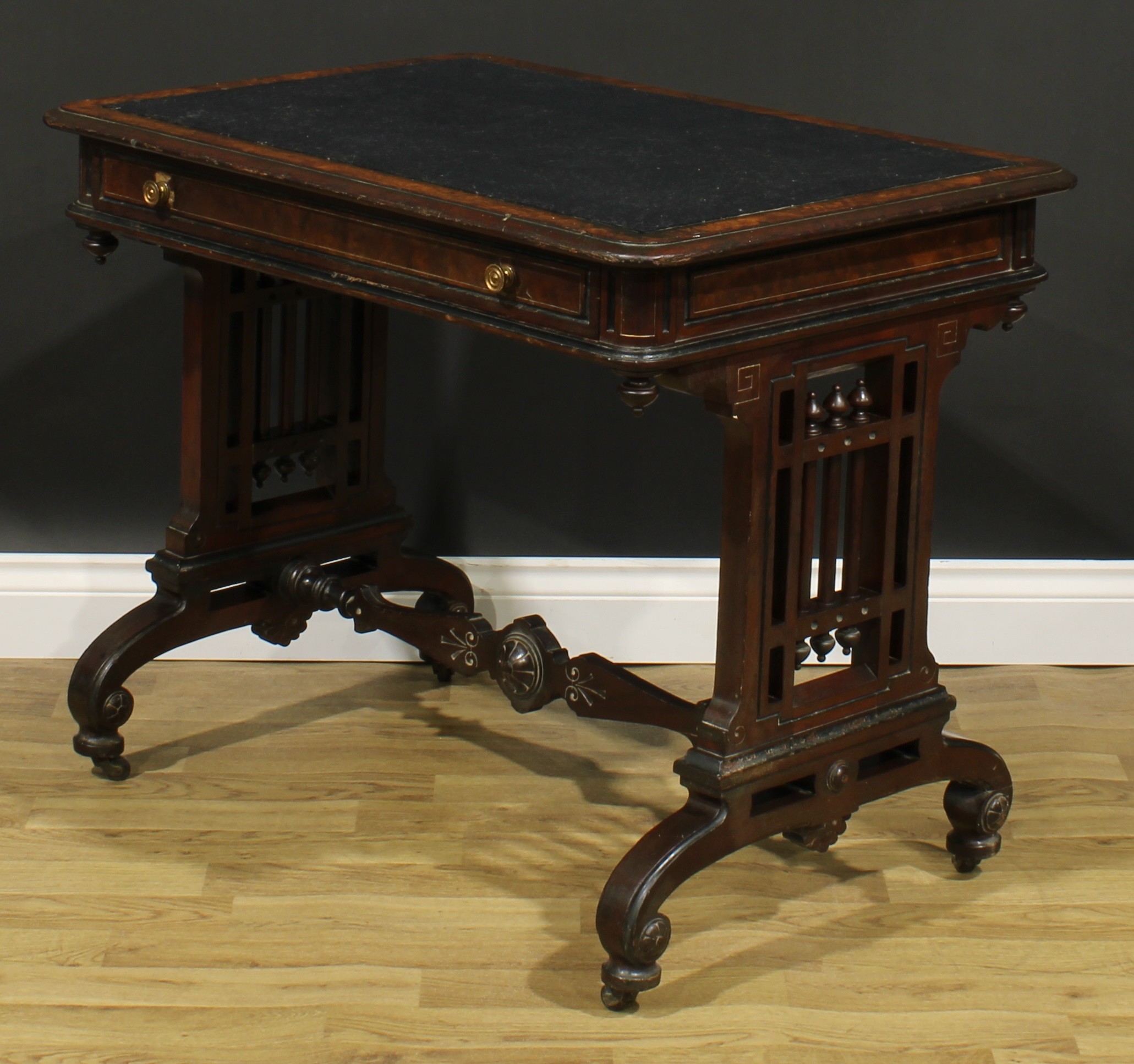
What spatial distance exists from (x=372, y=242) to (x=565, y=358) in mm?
1037

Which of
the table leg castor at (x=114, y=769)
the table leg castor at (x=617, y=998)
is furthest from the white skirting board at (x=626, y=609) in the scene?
the table leg castor at (x=617, y=998)

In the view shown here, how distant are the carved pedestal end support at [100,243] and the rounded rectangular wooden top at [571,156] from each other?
6.8 inches

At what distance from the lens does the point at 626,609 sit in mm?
3455

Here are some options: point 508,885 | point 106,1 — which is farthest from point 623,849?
point 106,1

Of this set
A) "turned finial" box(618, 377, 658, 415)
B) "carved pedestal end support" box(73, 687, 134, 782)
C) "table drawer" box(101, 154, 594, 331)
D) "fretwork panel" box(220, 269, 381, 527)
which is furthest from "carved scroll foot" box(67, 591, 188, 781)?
"turned finial" box(618, 377, 658, 415)

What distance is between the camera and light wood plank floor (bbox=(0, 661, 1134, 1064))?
93.7 inches

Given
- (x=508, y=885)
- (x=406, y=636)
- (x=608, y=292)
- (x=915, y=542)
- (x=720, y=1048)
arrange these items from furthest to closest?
1. (x=406, y=636)
2. (x=508, y=885)
3. (x=915, y=542)
4. (x=720, y=1048)
5. (x=608, y=292)

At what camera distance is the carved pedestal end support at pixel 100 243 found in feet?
9.07

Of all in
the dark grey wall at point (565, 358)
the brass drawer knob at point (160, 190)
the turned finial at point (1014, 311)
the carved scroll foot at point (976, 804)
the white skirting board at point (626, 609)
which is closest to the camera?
the turned finial at point (1014, 311)

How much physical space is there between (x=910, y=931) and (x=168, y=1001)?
0.98 metres

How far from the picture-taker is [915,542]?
8.30 ft

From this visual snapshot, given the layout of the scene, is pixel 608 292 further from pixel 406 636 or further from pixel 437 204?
pixel 406 636

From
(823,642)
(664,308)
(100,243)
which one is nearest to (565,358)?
(100,243)

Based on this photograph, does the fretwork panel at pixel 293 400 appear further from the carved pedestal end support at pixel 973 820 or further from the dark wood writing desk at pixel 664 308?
the carved pedestal end support at pixel 973 820
